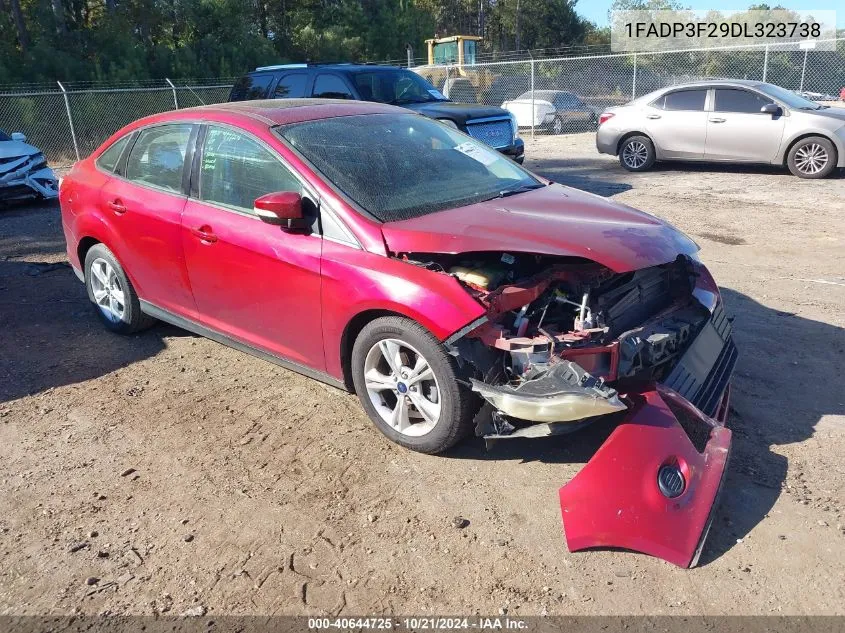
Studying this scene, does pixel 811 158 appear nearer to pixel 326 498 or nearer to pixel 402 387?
pixel 402 387

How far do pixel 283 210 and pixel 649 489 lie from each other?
2.25 m

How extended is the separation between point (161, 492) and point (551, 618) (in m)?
1.99

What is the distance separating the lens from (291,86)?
1155cm

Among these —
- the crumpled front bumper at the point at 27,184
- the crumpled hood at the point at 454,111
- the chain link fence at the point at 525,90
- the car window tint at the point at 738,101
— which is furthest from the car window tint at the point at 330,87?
the chain link fence at the point at 525,90

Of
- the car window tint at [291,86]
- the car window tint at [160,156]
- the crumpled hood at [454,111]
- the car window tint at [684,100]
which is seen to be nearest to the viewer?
the car window tint at [160,156]

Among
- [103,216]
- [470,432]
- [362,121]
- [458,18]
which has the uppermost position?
[458,18]

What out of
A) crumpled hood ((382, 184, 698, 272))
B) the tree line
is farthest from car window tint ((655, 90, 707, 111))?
the tree line

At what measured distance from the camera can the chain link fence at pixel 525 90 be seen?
17.4m

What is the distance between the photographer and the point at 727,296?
5.95 m

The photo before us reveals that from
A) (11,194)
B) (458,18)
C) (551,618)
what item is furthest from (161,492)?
(458,18)

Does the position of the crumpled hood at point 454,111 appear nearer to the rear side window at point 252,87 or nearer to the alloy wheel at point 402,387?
the rear side window at point 252,87

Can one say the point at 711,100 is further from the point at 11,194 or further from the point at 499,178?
the point at 11,194

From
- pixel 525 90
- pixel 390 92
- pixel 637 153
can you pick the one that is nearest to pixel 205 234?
pixel 390 92

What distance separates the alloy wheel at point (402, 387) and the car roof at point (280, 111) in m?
1.62
